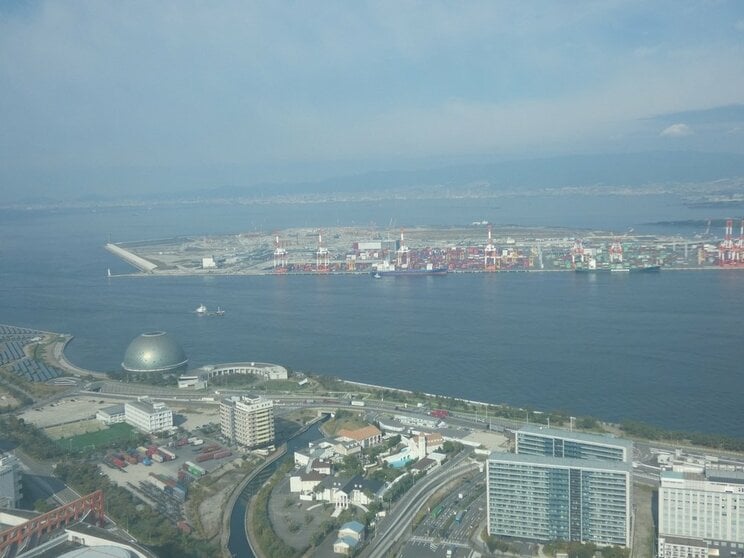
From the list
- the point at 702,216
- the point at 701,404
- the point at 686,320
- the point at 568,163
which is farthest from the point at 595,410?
the point at 568,163

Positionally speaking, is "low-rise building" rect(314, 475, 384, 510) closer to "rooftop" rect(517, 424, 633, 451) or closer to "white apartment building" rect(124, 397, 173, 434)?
"rooftop" rect(517, 424, 633, 451)

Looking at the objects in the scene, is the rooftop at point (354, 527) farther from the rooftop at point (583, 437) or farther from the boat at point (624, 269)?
the boat at point (624, 269)

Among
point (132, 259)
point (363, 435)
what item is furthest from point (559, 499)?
point (132, 259)

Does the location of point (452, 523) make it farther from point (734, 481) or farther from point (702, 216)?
point (702, 216)

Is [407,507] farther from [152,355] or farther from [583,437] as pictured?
[152,355]

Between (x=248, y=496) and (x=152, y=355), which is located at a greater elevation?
(x=152, y=355)

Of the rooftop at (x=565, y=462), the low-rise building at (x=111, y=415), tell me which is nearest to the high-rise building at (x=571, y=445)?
the rooftop at (x=565, y=462)
